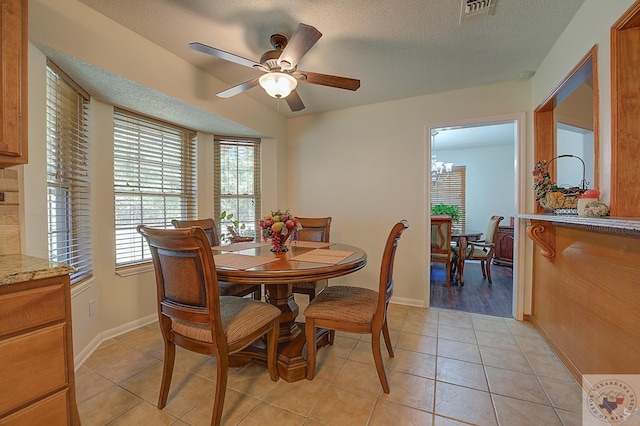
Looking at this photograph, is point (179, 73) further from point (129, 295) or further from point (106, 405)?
point (106, 405)

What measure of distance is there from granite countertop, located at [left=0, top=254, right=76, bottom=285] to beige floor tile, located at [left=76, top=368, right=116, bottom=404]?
96 cm

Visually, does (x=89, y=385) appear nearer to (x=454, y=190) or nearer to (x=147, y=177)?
(x=147, y=177)

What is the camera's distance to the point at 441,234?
3.78 m

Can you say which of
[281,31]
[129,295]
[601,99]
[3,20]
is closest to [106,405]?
[129,295]

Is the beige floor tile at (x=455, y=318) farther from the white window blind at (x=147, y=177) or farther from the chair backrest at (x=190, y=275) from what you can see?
the white window blind at (x=147, y=177)

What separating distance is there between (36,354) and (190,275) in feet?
1.83

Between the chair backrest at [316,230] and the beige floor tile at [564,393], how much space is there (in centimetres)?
193

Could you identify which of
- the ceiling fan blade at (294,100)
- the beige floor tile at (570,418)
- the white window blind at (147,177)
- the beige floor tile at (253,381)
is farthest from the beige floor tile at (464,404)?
the white window blind at (147,177)

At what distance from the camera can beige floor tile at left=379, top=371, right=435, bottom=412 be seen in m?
1.51

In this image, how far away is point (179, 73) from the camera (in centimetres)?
226

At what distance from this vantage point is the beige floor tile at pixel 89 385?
157 cm

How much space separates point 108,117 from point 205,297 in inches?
81.4

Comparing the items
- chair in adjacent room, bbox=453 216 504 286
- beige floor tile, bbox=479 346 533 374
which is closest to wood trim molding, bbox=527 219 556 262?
beige floor tile, bbox=479 346 533 374

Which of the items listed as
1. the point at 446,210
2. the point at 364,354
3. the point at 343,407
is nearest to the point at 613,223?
the point at 343,407
